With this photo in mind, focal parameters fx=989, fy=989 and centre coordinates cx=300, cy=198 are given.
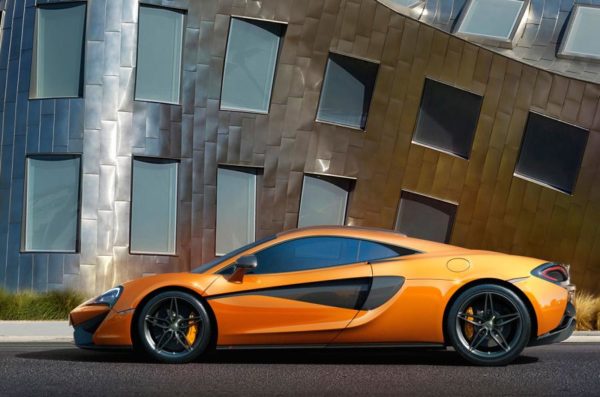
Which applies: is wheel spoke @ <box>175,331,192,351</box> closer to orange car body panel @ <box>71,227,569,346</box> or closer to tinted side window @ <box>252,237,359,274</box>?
orange car body panel @ <box>71,227,569,346</box>

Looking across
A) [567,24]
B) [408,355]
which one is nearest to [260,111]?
[567,24]

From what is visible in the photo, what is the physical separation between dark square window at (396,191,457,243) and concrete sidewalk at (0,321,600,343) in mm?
6874

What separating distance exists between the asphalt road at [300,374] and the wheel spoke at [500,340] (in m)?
0.20

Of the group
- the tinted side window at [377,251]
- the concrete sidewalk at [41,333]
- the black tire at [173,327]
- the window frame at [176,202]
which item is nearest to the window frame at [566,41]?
the window frame at [176,202]

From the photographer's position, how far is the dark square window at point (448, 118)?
67.6 feet

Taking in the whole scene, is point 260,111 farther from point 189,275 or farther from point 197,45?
point 189,275

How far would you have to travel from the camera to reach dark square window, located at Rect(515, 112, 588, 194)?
67.7 ft

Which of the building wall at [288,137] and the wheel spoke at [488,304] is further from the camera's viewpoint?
the building wall at [288,137]

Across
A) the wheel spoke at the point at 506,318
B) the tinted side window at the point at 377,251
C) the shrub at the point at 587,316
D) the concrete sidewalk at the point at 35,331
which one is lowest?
the concrete sidewalk at the point at 35,331

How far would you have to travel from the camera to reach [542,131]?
20.7 metres

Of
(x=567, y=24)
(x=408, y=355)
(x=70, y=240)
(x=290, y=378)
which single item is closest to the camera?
(x=290, y=378)

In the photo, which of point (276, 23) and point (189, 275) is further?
point (276, 23)

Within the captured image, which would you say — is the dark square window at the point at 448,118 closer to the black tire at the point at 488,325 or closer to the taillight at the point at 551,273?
the taillight at the point at 551,273

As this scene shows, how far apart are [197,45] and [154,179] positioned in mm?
2826
